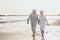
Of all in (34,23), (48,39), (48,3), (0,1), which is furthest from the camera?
(48,3)

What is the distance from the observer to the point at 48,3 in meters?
17.6

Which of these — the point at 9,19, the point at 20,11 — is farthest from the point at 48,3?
the point at 9,19

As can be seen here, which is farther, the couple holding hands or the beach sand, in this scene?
the beach sand

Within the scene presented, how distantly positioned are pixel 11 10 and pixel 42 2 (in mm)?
2569

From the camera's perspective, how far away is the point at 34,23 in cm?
823

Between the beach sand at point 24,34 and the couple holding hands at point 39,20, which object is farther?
the beach sand at point 24,34

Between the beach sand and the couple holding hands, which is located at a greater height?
the couple holding hands

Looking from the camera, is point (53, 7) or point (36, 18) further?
point (53, 7)

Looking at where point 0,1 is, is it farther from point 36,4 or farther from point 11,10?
point 36,4

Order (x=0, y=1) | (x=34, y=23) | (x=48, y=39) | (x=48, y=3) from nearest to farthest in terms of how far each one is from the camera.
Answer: (x=34, y=23) → (x=48, y=39) → (x=0, y=1) → (x=48, y=3)

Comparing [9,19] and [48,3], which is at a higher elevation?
[48,3]

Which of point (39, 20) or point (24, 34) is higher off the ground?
point (39, 20)

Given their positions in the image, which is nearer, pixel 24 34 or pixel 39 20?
pixel 39 20

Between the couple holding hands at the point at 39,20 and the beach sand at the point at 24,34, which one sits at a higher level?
the couple holding hands at the point at 39,20
